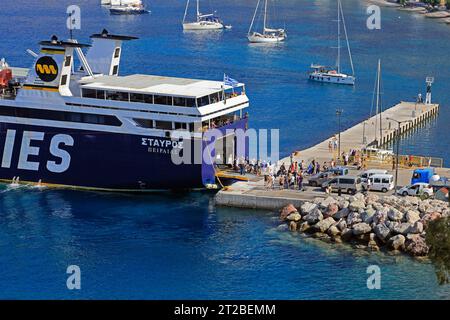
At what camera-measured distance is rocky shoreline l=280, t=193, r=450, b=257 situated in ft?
148

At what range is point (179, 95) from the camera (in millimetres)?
52438

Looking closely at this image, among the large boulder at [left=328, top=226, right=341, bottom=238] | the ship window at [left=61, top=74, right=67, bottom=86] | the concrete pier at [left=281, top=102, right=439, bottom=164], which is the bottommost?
the large boulder at [left=328, top=226, right=341, bottom=238]

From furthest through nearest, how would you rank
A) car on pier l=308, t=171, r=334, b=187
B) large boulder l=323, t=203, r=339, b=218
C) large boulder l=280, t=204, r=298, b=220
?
car on pier l=308, t=171, r=334, b=187
large boulder l=280, t=204, r=298, b=220
large boulder l=323, t=203, r=339, b=218

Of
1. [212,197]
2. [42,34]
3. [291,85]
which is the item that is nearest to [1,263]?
[212,197]

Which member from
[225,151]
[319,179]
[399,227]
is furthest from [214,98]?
[399,227]

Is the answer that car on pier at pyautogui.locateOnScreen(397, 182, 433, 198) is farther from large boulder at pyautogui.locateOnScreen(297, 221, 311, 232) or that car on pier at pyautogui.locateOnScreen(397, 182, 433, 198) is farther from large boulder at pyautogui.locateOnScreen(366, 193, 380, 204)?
large boulder at pyautogui.locateOnScreen(297, 221, 311, 232)

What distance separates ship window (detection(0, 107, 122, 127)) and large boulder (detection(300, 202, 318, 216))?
36.1 ft

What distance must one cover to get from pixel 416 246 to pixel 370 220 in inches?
115

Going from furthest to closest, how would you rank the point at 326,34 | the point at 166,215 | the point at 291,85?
the point at 326,34
the point at 291,85
the point at 166,215

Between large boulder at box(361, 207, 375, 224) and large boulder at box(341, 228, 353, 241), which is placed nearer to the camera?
large boulder at box(341, 228, 353, 241)

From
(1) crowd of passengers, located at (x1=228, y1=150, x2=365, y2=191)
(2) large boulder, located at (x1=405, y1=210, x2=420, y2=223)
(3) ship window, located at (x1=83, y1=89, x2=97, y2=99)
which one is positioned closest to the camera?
(2) large boulder, located at (x1=405, y1=210, x2=420, y2=223)

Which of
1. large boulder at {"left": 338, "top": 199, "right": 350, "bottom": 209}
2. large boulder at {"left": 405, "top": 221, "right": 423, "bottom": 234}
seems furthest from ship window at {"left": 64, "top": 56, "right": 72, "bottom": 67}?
large boulder at {"left": 405, "top": 221, "right": 423, "bottom": 234}

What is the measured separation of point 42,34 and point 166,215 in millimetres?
77263

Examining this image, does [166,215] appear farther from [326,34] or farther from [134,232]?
[326,34]
